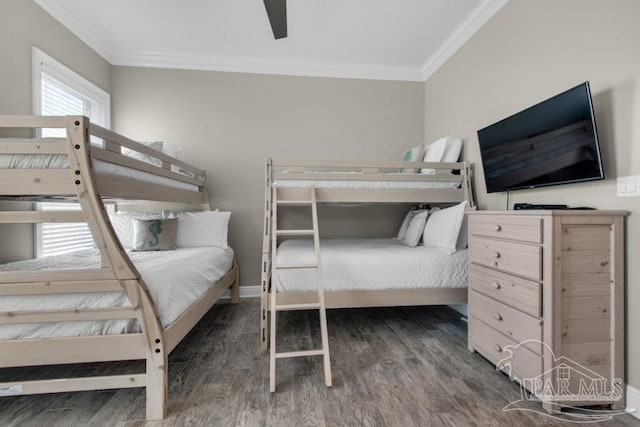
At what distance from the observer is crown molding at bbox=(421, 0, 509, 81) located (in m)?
2.35

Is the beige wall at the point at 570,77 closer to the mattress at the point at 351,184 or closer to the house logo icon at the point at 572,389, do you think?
the house logo icon at the point at 572,389

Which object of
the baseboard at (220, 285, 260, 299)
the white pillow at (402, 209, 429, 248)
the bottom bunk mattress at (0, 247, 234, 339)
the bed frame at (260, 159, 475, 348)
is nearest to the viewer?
the bottom bunk mattress at (0, 247, 234, 339)

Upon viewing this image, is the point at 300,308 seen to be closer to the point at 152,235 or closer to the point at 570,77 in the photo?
the point at 152,235

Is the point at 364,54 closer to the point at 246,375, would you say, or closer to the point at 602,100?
the point at 602,100

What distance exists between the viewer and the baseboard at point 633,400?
4.60 feet

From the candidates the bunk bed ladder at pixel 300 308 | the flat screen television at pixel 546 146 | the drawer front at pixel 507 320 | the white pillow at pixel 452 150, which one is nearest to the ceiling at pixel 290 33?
the white pillow at pixel 452 150

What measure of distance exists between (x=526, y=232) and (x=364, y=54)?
2.58 m

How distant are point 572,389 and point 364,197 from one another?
1.70 metres

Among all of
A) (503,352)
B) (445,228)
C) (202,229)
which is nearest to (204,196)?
(202,229)

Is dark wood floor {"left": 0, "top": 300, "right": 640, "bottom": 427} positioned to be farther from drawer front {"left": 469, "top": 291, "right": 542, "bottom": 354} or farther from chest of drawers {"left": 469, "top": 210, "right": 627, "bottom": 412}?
drawer front {"left": 469, "top": 291, "right": 542, "bottom": 354}

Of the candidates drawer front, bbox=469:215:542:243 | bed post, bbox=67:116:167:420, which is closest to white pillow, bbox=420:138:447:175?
drawer front, bbox=469:215:542:243

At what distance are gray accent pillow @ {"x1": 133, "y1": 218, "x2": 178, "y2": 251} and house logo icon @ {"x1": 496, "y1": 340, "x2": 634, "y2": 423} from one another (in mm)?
2721

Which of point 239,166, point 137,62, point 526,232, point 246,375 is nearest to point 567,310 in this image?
point 526,232

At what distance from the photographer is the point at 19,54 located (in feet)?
6.83
